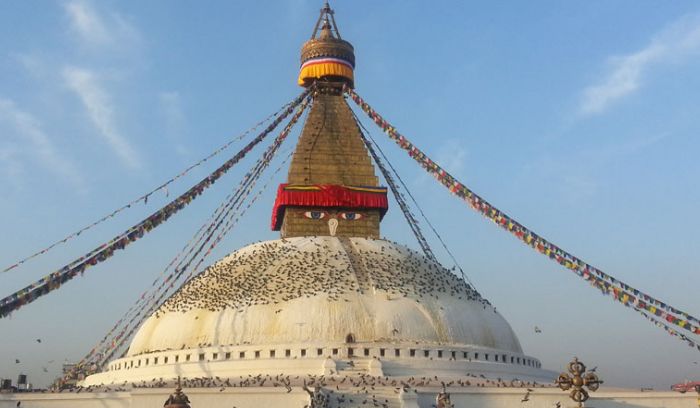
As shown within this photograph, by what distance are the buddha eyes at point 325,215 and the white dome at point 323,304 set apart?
2441 mm

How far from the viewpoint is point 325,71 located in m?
30.5

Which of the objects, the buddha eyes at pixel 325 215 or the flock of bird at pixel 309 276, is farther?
the buddha eyes at pixel 325 215

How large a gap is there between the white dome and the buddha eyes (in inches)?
96.1

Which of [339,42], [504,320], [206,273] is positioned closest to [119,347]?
[206,273]

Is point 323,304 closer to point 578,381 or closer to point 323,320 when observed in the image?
point 323,320

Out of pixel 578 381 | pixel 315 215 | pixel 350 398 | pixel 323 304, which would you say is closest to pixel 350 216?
pixel 315 215

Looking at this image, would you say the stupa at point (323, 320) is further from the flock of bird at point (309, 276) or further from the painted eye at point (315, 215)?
the painted eye at point (315, 215)

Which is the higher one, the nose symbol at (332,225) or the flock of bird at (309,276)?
the nose symbol at (332,225)

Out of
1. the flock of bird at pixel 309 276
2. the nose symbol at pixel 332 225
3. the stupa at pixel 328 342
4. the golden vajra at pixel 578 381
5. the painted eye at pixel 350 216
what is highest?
the painted eye at pixel 350 216

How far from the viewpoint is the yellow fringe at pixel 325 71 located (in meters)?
30.5

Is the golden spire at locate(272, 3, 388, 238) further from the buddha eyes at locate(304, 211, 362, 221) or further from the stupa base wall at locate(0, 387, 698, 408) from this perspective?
the stupa base wall at locate(0, 387, 698, 408)

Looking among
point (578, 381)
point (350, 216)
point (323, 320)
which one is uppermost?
point (350, 216)

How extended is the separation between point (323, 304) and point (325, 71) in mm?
13255

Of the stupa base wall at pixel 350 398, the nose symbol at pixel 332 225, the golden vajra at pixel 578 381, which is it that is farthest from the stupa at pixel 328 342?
the golden vajra at pixel 578 381
